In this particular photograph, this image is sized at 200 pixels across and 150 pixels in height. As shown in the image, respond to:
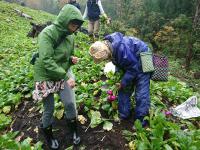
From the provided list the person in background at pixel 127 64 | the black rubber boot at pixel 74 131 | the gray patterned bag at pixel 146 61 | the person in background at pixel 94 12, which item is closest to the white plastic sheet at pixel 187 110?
the person in background at pixel 127 64

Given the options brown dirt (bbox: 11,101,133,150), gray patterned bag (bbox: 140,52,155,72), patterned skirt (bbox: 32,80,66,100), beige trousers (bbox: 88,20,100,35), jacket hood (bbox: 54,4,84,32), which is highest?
jacket hood (bbox: 54,4,84,32)

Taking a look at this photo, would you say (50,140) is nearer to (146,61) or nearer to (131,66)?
(131,66)

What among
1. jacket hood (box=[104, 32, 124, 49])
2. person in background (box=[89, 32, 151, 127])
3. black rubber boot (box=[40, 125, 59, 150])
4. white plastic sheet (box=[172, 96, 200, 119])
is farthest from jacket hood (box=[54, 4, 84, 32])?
white plastic sheet (box=[172, 96, 200, 119])

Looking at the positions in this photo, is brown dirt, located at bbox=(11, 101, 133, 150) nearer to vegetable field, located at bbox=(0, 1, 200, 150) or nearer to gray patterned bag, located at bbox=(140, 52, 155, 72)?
vegetable field, located at bbox=(0, 1, 200, 150)

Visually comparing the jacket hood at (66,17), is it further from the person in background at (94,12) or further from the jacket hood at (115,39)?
the person in background at (94,12)

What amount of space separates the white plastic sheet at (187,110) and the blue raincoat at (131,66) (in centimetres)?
95

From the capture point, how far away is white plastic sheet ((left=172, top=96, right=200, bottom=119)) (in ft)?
19.9

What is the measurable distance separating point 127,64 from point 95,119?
1.16 m

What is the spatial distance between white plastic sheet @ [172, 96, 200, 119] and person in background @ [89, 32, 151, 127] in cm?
93

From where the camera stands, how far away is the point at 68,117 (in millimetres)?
5090

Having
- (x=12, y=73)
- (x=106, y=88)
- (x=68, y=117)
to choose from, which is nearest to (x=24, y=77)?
(x=12, y=73)

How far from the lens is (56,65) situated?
459 cm

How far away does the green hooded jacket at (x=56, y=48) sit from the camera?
4.54 meters

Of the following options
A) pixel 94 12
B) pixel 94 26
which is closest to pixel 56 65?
pixel 94 12
